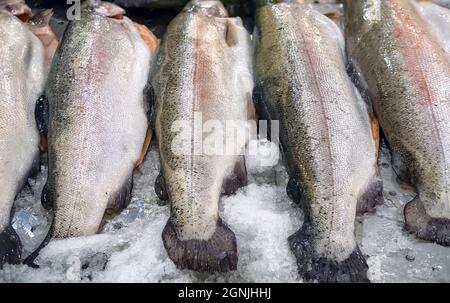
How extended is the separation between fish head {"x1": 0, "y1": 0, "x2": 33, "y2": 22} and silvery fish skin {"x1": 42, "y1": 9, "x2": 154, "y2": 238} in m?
0.49

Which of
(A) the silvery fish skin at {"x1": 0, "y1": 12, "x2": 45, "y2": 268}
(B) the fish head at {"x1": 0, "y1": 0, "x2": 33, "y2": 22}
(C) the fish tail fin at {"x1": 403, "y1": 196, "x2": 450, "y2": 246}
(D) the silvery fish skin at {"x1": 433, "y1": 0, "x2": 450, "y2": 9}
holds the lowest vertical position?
(A) the silvery fish skin at {"x1": 0, "y1": 12, "x2": 45, "y2": 268}

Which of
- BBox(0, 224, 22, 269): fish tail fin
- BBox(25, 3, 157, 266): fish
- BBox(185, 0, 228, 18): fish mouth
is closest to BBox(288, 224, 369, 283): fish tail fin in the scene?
BBox(25, 3, 157, 266): fish

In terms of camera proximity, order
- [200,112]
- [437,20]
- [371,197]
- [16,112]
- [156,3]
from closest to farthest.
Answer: [371,197] → [200,112] → [16,112] → [437,20] → [156,3]

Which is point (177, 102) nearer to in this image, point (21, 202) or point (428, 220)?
point (21, 202)

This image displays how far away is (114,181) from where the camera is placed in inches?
111

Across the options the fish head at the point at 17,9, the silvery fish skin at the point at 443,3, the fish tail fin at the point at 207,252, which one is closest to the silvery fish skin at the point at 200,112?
the fish tail fin at the point at 207,252

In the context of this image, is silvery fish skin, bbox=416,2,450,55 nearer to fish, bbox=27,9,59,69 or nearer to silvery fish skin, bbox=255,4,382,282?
silvery fish skin, bbox=255,4,382,282

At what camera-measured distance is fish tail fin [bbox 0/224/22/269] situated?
2.57 metres

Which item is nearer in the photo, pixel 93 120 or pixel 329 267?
pixel 329 267

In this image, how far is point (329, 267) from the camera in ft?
7.91

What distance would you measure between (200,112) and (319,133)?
2.12ft

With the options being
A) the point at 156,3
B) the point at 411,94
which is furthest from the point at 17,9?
the point at 411,94

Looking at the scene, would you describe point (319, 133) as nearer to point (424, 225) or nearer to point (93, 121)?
point (424, 225)

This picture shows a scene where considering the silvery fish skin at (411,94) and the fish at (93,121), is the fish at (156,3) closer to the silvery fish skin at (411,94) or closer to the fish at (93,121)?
the fish at (93,121)
